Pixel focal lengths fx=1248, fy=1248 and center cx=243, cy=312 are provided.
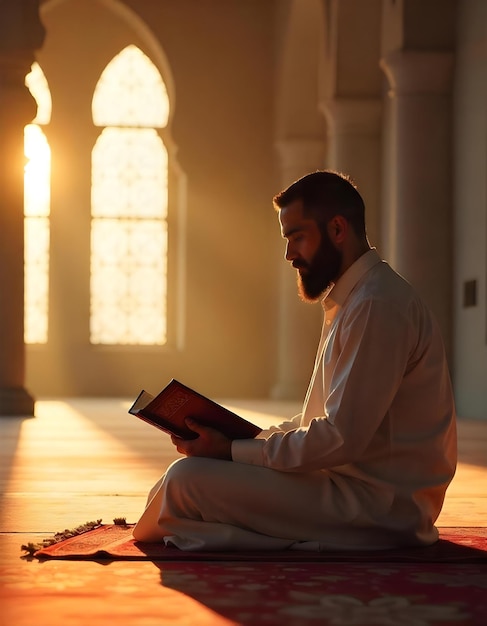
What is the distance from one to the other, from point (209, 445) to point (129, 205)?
17.2 m

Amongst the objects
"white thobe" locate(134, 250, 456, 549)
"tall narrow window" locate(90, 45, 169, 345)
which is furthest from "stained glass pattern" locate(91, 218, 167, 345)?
"white thobe" locate(134, 250, 456, 549)

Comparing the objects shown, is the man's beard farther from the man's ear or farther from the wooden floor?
the wooden floor

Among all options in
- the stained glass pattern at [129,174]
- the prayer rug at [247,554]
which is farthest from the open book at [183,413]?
the stained glass pattern at [129,174]

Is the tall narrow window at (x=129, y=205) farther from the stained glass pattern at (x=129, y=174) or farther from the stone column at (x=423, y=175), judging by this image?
the stone column at (x=423, y=175)

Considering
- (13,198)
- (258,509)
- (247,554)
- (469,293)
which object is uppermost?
(13,198)

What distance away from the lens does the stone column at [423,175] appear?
1304 cm

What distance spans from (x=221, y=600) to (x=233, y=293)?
17512 mm

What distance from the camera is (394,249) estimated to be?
13094 mm

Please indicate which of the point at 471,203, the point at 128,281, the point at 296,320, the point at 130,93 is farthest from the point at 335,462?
the point at 130,93

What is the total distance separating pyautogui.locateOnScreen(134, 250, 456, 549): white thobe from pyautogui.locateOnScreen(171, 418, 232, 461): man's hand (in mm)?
34

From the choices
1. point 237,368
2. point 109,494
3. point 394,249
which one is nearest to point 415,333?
point 109,494

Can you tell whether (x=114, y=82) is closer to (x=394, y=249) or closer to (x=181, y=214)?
(x=181, y=214)

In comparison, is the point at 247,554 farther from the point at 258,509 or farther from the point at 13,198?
the point at 13,198

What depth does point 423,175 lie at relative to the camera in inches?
520
